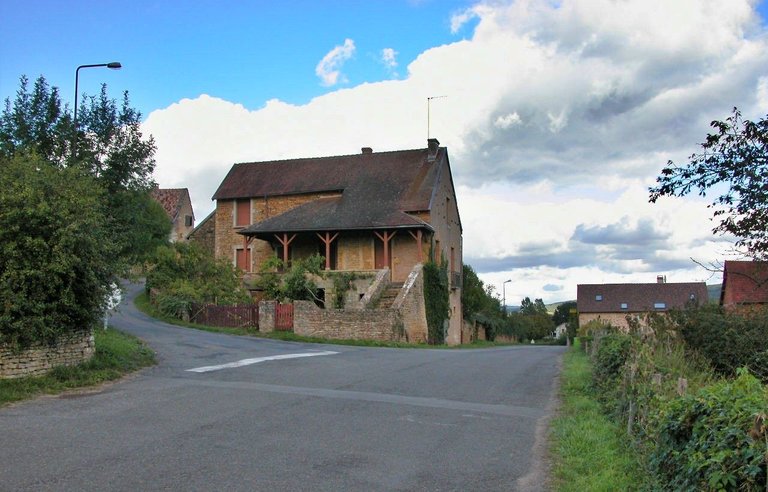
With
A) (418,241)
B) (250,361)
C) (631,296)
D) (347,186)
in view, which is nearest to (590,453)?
(250,361)

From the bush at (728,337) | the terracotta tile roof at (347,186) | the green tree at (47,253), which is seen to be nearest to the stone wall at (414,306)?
the terracotta tile roof at (347,186)

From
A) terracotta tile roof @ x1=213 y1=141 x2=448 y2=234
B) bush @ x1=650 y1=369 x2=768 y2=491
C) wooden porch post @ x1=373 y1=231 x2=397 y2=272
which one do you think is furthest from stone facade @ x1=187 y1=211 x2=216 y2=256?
bush @ x1=650 y1=369 x2=768 y2=491

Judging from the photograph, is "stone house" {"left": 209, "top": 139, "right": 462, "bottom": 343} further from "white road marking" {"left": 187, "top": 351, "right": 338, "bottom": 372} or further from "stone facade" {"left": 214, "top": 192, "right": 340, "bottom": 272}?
"white road marking" {"left": 187, "top": 351, "right": 338, "bottom": 372}

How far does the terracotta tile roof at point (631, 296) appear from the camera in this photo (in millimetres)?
79438

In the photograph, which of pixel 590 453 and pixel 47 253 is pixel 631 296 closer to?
pixel 47 253

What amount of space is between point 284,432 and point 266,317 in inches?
807

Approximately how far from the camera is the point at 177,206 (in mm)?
68688

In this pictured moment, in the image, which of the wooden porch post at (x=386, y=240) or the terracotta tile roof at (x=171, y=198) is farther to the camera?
the terracotta tile roof at (x=171, y=198)

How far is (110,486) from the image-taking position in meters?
6.62

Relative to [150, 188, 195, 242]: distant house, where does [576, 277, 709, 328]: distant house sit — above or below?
below

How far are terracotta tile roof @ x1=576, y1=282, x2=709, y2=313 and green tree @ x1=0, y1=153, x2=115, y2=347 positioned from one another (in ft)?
240

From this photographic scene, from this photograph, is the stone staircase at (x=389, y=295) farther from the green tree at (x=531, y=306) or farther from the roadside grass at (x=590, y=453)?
the green tree at (x=531, y=306)

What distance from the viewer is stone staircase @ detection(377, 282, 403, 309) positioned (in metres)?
30.9

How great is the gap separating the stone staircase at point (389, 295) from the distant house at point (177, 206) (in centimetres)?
3851
